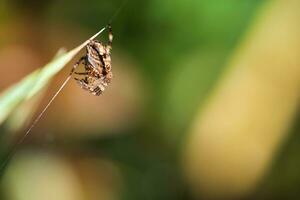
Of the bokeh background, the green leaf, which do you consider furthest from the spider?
the green leaf

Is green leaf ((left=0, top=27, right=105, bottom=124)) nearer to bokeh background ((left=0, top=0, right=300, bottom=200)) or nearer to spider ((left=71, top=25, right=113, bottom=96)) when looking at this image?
spider ((left=71, top=25, right=113, bottom=96))

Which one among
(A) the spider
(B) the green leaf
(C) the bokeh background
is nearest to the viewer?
(B) the green leaf

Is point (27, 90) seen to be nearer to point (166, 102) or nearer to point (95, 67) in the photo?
point (95, 67)

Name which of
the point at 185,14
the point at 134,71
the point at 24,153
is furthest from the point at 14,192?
the point at 185,14

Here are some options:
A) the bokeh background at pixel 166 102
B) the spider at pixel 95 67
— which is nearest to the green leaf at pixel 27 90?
the spider at pixel 95 67

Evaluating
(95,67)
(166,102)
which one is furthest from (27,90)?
(166,102)
